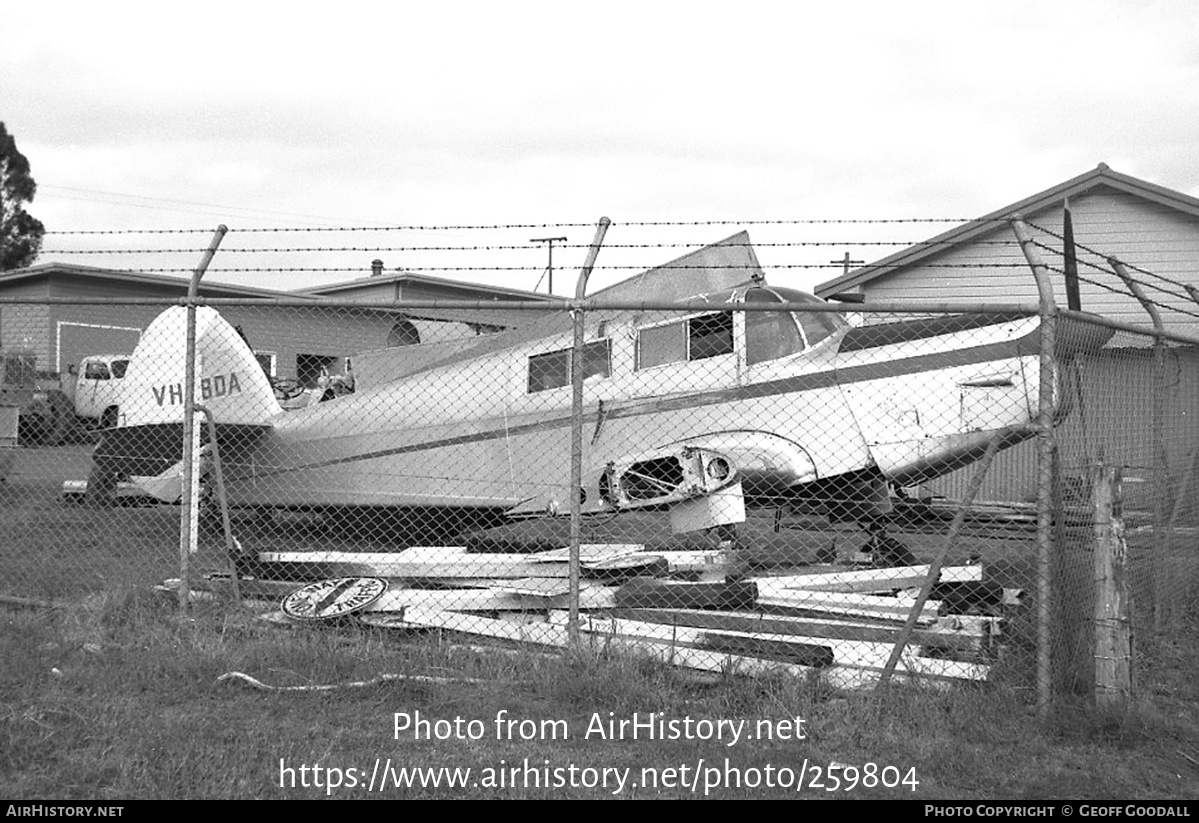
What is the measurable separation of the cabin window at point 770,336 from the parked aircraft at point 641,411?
0.01m

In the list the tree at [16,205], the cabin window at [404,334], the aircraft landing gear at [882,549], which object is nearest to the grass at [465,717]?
Answer: the aircraft landing gear at [882,549]

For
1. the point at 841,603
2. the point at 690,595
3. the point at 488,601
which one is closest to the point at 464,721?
the point at 488,601

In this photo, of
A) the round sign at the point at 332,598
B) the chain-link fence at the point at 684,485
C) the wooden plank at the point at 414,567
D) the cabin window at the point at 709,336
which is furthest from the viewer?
the cabin window at the point at 709,336

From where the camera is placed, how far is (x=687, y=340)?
9.48 meters

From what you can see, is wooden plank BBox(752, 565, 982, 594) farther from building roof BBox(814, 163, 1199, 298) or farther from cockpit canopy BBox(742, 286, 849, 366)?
building roof BBox(814, 163, 1199, 298)

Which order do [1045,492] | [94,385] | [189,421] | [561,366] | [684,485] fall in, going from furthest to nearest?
[94,385] < [561,366] < [684,485] < [189,421] < [1045,492]

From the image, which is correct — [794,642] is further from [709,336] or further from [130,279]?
[130,279]

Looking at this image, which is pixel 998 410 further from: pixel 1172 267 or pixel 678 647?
pixel 1172 267

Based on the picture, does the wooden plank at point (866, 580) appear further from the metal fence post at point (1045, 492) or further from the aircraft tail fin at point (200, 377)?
the aircraft tail fin at point (200, 377)

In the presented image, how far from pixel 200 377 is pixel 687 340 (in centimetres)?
548

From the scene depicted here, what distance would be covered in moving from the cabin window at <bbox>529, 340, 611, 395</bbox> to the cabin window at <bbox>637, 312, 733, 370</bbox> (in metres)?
0.36

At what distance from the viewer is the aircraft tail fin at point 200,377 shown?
10797 mm

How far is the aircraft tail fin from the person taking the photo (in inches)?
425

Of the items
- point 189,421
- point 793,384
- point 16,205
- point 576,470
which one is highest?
point 16,205
